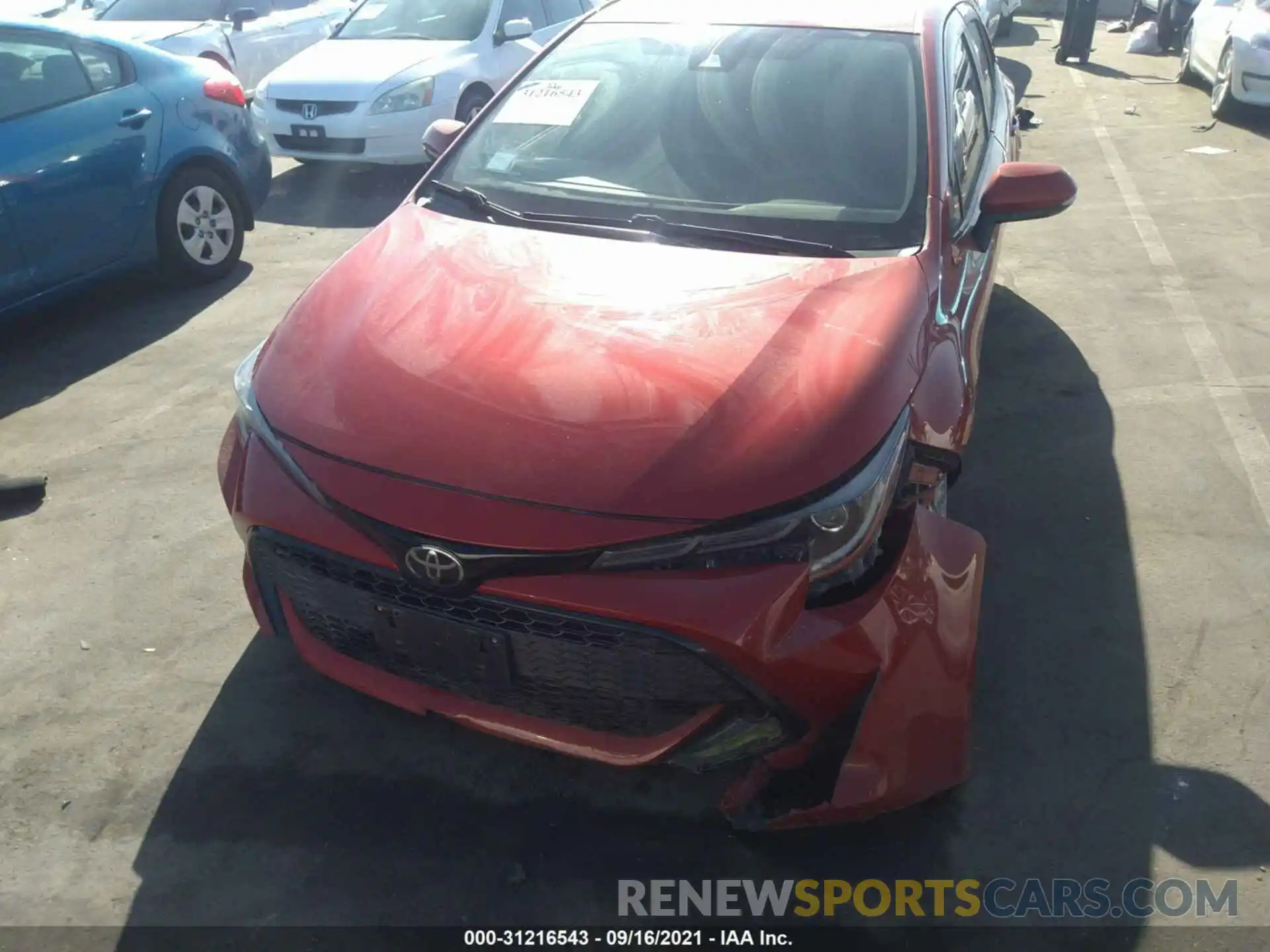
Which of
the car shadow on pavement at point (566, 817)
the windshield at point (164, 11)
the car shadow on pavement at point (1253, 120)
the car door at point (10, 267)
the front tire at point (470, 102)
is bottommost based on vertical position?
the car shadow on pavement at point (1253, 120)

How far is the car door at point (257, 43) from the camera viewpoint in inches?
394

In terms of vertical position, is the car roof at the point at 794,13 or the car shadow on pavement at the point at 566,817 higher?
the car roof at the point at 794,13

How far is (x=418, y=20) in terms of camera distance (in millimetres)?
8945

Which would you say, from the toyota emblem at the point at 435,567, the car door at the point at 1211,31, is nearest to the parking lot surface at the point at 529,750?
the toyota emblem at the point at 435,567

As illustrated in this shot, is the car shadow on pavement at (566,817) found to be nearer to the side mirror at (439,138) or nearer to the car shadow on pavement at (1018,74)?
the side mirror at (439,138)

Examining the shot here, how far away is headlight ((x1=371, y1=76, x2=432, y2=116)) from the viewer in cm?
809

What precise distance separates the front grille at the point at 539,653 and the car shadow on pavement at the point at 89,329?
3.09 m

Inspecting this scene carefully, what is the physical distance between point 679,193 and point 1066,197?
1164 mm

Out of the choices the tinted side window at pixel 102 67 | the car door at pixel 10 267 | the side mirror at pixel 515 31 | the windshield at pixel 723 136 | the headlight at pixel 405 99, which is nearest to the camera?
the windshield at pixel 723 136

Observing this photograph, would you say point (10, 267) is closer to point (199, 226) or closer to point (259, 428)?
point (199, 226)

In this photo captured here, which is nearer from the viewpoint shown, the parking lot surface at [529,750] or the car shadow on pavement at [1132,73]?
the parking lot surface at [529,750]

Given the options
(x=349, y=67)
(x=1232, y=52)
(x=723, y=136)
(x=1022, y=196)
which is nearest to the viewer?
(x=1022, y=196)

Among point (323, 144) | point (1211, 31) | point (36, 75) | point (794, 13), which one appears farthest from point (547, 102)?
point (1211, 31)

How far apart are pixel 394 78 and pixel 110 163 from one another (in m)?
3.06
